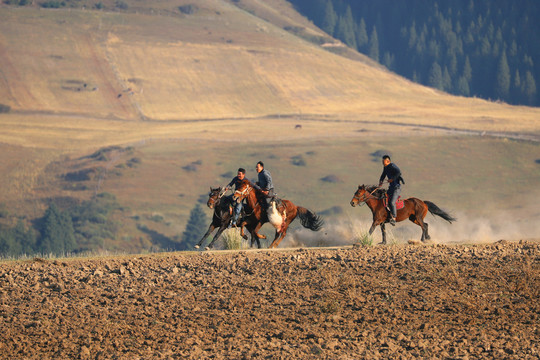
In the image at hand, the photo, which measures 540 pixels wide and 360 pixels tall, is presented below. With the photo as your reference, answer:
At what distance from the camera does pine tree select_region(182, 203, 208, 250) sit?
277 ft

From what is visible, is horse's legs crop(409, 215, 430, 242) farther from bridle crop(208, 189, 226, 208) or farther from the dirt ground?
bridle crop(208, 189, 226, 208)

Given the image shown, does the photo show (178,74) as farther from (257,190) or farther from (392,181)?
(392,181)

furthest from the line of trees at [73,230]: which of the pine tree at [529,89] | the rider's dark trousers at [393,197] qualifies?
the pine tree at [529,89]

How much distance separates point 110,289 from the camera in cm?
1487

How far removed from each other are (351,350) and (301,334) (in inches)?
38.7

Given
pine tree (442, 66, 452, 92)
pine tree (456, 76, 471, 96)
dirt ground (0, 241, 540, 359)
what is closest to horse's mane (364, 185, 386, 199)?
dirt ground (0, 241, 540, 359)

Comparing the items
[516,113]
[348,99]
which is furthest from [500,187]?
[348,99]

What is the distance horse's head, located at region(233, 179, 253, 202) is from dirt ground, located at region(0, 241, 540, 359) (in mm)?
2343

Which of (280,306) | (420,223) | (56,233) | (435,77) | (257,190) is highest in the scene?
(280,306)

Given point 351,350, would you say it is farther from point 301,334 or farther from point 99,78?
point 99,78

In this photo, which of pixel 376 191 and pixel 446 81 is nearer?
pixel 376 191

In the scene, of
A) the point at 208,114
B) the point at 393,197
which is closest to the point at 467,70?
the point at 208,114

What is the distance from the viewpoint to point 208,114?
12875 centimetres

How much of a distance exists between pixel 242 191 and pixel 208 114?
360 ft
